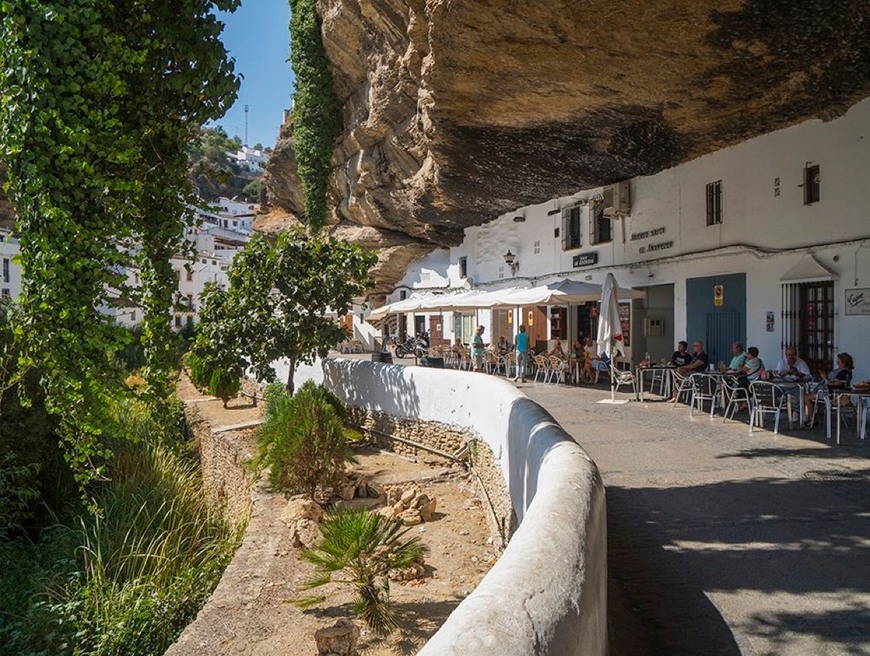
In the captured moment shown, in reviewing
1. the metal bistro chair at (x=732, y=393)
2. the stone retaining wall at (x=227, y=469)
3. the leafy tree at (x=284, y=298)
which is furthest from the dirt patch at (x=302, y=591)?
the metal bistro chair at (x=732, y=393)

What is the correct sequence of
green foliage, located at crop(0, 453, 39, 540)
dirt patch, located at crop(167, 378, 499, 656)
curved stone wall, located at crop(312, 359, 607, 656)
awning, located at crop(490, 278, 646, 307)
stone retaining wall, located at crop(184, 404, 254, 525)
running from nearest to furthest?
curved stone wall, located at crop(312, 359, 607, 656), dirt patch, located at crop(167, 378, 499, 656), green foliage, located at crop(0, 453, 39, 540), stone retaining wall, located at crop(184, 404, 254, 525), awning, located at crop(490, 278, 646, 307)

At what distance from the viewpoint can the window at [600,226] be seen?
56.4ft

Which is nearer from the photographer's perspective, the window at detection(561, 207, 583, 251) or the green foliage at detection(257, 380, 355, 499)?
the green foliage at detection(257, 380, 355, 499)

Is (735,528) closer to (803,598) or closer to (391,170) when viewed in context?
(803,598)

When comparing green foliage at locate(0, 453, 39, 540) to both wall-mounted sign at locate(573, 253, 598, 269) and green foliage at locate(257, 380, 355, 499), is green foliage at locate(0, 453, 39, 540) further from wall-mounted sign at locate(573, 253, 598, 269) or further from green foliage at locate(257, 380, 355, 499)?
wall-mounted sign at locate(573, 253, 598, 269)

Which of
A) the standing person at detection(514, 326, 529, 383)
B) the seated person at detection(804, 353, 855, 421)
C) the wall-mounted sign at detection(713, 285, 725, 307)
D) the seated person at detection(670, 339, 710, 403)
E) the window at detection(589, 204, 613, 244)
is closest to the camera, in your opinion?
the seated person at detection(804, 353, 855, 421)

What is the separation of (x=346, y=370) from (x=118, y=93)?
9.04 meters

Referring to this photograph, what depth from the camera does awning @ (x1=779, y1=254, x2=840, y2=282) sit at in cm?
1063

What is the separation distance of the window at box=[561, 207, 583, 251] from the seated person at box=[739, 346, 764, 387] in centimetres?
840

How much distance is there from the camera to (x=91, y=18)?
356 cm

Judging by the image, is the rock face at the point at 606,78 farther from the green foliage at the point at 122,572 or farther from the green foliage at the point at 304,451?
the green foliage at the point at 122,572

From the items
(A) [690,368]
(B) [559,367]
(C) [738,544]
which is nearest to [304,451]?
(C) [738,544]

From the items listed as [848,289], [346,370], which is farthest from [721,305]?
Result: [346,370]

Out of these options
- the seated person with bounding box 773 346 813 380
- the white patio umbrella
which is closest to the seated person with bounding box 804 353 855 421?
the seated person with bounding box 773 346 813 380
